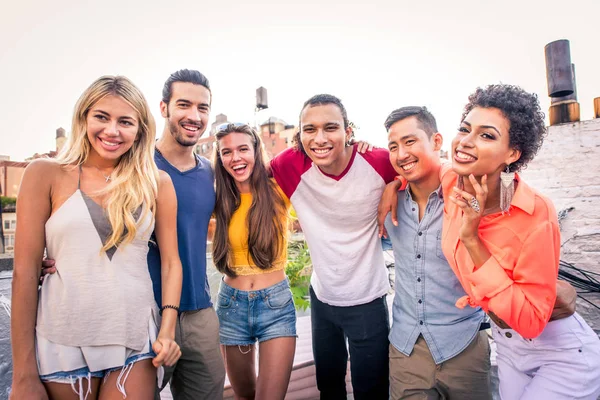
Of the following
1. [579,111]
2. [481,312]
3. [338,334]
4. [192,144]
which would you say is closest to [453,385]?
[481,312]

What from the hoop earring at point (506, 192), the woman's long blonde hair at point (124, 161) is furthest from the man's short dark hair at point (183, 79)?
the hoop earring at point (506, 192)

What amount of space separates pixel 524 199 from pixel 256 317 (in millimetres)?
1710

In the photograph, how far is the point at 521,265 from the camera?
1.58 m

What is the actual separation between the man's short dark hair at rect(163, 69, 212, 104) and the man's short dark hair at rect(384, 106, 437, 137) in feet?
4.30

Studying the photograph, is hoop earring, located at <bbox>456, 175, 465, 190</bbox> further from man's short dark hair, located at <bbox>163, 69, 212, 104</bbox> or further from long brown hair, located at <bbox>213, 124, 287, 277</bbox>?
man's short dark hair, located at <bbox>163, 69, 212, 104</bbox>

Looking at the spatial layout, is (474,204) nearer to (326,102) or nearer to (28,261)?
(326,102)

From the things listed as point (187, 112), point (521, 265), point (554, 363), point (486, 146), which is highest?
point (187, 112)

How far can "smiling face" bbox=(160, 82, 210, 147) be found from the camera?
241 centimetres

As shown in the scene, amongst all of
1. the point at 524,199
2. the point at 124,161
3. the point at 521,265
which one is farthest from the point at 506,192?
the point at 124,161

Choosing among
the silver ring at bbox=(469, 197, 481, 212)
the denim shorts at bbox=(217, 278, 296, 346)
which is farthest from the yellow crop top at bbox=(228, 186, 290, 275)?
the silver ring at bbox=(469, 197, 481, 212)

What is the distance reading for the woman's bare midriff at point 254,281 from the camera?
8.13ft

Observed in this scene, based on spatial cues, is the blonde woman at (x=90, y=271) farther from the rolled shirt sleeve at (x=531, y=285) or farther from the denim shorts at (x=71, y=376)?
the rolled shirt sleeve at (x=531, y=285)

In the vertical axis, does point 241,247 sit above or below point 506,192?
below

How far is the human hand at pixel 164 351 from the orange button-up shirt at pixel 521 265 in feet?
4.68
